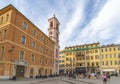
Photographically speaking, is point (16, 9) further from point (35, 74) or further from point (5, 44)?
point (35, 74)

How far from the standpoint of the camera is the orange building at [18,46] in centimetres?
2735

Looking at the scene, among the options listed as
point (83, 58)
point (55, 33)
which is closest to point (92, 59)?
point (83, 58)

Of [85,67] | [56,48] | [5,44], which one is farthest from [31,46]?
[85,67]

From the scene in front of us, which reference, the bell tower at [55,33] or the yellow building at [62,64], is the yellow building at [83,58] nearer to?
the yellow building at [62,64]

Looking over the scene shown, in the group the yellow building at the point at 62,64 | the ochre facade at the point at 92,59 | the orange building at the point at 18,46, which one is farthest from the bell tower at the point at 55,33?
the yellow building at the point at 62,64

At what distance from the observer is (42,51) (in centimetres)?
4456

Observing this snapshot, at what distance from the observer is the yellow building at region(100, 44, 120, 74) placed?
6222cm

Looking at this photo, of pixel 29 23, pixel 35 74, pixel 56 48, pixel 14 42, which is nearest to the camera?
pixel 14 42

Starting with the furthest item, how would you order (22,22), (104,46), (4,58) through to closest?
(104,46) < (22,22) < (4,58)

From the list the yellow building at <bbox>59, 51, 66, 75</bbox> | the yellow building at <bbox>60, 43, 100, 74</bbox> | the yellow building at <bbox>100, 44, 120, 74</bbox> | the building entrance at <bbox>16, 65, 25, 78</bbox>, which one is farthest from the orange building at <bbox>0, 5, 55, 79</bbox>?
the yellow building at <bbox>59, 51, 66, 75</bbox>

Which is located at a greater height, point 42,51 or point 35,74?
point 42,51

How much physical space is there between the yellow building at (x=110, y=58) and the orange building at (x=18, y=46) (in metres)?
33.3

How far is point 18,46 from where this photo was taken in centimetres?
3080

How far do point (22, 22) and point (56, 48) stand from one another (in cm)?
2699
